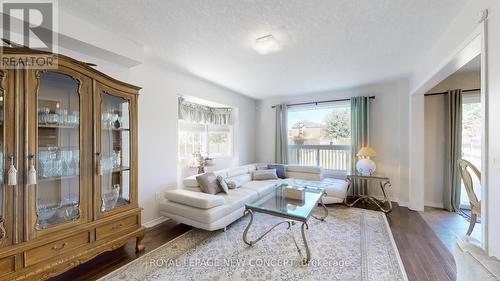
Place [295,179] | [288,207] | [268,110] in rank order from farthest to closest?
[268,110] → [295,179] → [288,207]

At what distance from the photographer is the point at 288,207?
239cm

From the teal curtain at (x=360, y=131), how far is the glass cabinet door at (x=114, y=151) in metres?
4.15

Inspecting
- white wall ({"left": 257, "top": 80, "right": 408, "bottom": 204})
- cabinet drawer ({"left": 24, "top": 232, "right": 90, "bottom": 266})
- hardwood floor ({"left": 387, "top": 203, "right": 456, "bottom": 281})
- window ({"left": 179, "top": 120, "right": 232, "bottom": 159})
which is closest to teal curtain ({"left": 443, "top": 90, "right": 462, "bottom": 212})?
white wall ({"left": 257, "top": 80, "right": 408, "bottom": 204})

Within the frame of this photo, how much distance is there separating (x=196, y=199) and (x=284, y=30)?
226cm

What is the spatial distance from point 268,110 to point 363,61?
111 inches

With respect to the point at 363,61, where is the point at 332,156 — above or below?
below

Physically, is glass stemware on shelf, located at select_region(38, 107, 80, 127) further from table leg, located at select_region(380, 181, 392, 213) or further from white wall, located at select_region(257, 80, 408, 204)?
white wall, located at select_region(257, 80, 408, 204)

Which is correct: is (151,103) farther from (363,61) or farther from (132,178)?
(363,61)

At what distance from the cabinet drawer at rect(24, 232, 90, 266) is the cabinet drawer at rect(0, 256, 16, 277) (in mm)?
58

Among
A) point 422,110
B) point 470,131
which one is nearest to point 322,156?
point 422,110

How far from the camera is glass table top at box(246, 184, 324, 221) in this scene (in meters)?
2.18

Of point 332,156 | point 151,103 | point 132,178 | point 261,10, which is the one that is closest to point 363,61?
point 261,10

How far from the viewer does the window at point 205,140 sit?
407 cm
